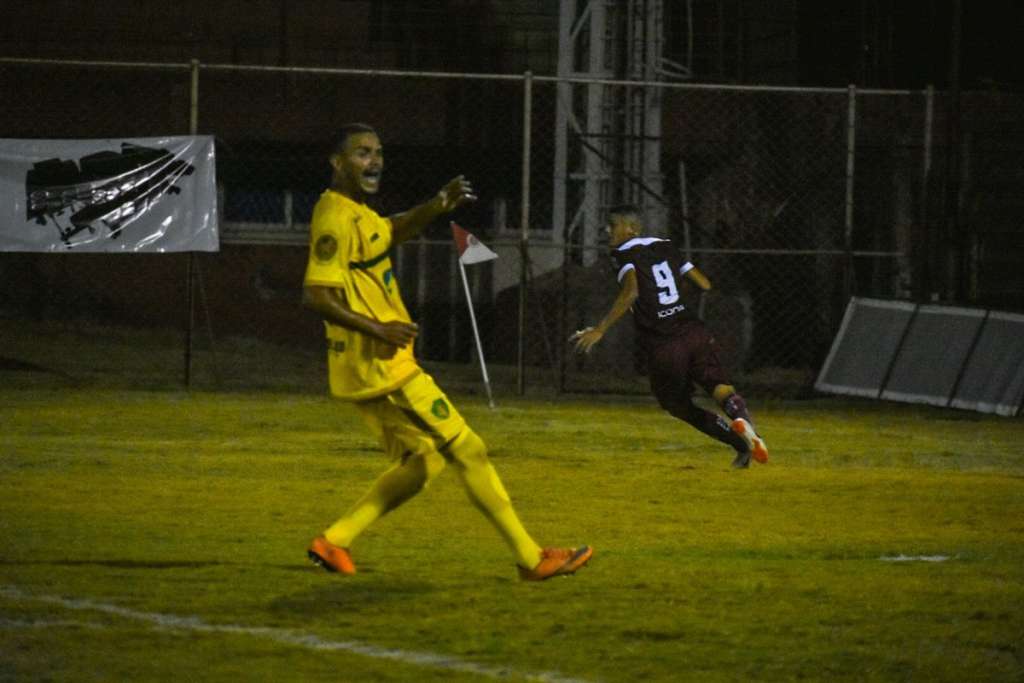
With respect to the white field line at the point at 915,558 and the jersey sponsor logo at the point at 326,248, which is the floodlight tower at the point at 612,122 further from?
the jersey sponsor logo at the point at 326,248

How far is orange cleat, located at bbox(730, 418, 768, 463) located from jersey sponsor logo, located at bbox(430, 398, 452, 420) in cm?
513

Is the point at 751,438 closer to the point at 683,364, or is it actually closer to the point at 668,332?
the point at 683,364

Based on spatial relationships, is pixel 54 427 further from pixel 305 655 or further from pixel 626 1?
pixel 626 1

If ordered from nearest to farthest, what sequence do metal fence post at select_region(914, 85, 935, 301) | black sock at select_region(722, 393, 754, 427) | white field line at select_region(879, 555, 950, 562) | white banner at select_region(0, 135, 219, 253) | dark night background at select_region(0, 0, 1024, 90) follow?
white field line at select_region(879, 555, 950, 562) → black sock at select_region(722, 393, 754, 427) → white banner at select_region(0, 135, 219, 253) → metal fence post at select_region(914, 85, 935, 301) → dark night background at select_region(0, 0, 1024, 90)

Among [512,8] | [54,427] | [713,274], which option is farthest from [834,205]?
[54,427]

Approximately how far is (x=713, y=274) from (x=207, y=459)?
13.1 metres

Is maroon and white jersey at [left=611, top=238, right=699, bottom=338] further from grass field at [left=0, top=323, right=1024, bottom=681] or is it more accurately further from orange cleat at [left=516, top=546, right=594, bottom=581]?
orange cleat at [left=516, top=546, right=594, bottom=581]

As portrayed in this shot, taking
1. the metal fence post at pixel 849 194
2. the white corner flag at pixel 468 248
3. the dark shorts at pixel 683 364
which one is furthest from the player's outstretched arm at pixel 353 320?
the metal fence post at pixel 849 194

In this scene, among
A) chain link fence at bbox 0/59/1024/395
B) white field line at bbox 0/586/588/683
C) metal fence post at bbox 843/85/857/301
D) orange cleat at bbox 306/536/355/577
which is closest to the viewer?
white field line at bbox 0/586/588/683

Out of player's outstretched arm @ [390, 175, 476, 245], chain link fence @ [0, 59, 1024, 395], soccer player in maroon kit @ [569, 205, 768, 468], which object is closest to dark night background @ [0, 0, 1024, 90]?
chain link fence @ [0, 59, 1024, 395]

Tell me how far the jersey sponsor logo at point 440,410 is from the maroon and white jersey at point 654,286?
5.29 metres

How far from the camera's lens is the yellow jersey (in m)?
8.00

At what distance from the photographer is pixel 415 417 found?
8.09m

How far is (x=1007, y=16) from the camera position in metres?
29.2
